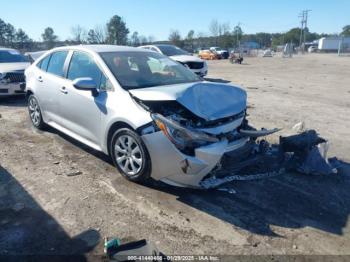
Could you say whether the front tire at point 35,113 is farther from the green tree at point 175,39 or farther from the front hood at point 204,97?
the green tree at point 175,39

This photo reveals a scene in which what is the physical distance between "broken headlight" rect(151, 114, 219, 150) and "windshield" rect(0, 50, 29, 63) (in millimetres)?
9322

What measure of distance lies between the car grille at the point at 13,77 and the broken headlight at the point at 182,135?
298 inches

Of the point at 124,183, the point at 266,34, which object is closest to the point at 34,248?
the point at 124,183

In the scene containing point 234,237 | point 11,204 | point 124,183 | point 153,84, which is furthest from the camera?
point 153,84

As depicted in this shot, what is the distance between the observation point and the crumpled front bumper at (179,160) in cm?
378

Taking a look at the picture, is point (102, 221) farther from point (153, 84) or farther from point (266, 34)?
point (266, 34)

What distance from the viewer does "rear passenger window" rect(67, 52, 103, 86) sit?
4.88 m

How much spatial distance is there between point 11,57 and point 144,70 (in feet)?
27.0

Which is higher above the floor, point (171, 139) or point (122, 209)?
point (171, 139)

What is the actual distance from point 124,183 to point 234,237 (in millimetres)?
1711

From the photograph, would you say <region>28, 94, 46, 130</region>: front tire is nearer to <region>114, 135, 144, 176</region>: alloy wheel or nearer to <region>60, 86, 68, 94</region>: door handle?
<region>60, 86, 68, 94</region>: door handle

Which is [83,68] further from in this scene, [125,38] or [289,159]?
[125,38]

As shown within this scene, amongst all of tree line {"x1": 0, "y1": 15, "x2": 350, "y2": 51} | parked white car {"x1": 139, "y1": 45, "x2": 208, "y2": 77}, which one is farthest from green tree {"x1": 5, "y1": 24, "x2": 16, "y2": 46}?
parked white car {"x1": 139, "y1": 45, "x2": 208, "y2": 77}

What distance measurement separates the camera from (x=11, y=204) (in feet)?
13.0
